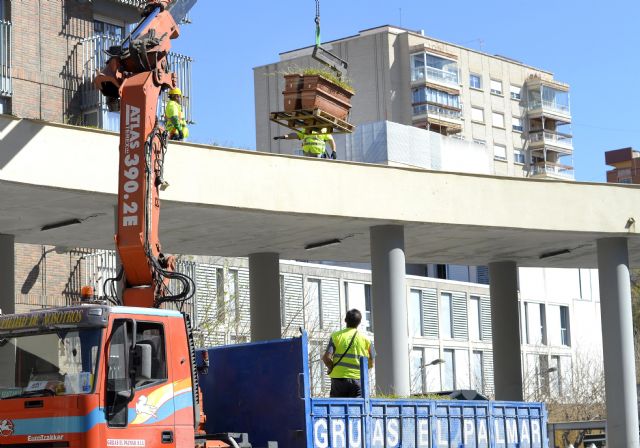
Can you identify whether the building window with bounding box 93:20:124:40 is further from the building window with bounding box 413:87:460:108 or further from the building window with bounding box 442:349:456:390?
the building window with bounding box 413:87:460:108

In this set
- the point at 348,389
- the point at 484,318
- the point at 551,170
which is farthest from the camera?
the point at 551,170

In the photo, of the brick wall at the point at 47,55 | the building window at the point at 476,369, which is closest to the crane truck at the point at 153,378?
the brick wall at the point at 47,55

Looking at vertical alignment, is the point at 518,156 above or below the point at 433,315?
above

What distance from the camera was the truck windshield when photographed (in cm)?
1212

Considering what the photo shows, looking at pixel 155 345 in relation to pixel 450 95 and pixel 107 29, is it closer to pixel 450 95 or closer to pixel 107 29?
pixel 107 29

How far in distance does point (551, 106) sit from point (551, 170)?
573 centimetres

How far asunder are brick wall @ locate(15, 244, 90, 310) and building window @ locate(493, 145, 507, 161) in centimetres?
7226

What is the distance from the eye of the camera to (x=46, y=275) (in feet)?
108

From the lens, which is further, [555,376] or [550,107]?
[550,107]

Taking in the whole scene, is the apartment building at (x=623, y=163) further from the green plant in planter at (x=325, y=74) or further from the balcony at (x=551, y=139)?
the green plant in planter at (x=325, y=74)

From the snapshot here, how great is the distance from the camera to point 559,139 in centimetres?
11444

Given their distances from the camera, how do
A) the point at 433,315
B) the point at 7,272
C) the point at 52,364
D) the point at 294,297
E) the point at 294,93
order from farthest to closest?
the point at 433,315 < the point at 294,297 < the point at 7,272 < the point at 294,93 < the point at 52,364

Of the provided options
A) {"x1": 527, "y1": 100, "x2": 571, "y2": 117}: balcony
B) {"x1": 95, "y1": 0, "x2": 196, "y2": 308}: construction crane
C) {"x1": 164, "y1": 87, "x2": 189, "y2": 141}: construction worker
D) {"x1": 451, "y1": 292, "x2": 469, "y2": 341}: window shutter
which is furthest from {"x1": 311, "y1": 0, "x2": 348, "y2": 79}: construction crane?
{"x1": 527, "y1": 100, "x2": 571, "y2": 117}: balcony

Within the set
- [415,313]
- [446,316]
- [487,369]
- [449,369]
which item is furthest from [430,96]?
[415,313]
